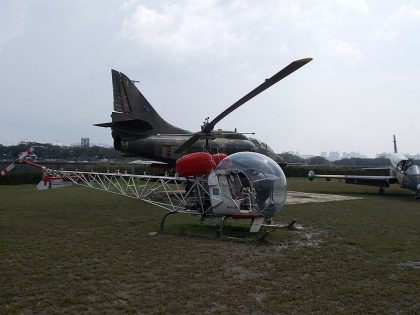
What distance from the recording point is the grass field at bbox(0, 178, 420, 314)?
5.43 metres

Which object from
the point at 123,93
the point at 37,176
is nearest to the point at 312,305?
the point at 123,93

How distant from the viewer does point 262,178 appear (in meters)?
9.95

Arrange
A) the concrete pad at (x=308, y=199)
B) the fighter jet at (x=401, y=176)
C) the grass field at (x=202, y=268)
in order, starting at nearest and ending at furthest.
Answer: the grass field at (x=202, y=268) → the concrete pad at (x=308, y=199) → the fighter jet at (x=401, y=176)

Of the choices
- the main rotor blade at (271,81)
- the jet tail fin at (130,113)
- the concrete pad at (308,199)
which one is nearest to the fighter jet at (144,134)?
the jet tail fin at (130,113)

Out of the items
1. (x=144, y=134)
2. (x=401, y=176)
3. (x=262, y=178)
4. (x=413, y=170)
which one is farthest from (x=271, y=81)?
(x=401, y=176)

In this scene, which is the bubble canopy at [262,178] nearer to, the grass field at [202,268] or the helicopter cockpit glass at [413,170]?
the grass field at [202,268]

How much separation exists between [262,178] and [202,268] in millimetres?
3447

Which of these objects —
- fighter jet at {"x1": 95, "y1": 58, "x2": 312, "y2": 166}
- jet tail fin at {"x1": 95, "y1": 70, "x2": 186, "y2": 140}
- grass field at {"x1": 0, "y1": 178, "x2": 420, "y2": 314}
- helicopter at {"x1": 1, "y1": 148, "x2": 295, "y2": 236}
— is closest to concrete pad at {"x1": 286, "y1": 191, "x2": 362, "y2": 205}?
fighter jet at {"x1": 95, "y1": 58, "x2": 312, "y2": 166}

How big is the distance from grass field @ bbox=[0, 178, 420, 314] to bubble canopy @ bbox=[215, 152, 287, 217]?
34.8 inches

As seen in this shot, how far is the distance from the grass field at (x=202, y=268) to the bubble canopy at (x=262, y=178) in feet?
2.90

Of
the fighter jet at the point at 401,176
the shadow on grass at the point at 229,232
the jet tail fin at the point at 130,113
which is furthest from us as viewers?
the fighter jet at the point at 401,176

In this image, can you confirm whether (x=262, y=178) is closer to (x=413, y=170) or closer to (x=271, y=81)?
(x=271, y=81)

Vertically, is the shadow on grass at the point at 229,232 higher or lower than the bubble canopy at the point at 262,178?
lower

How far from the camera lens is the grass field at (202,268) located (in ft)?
17.8
